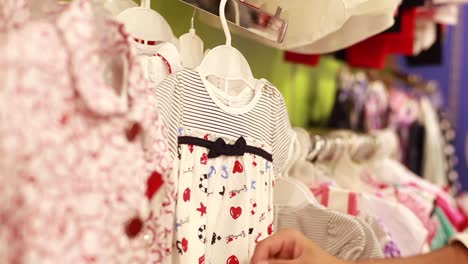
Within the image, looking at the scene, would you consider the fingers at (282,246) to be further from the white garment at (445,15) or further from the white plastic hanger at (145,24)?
the white garment at (445,15)

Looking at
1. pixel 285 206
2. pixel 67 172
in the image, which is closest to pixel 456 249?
pixel 285 206

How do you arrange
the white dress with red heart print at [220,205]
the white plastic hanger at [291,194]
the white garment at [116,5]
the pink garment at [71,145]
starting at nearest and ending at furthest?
1. the pink garment at [71,145]
2. the white dress with red heart print at [220,205]
3. the white garment at [116,5]
4. the white plastic hanger at [291,194]

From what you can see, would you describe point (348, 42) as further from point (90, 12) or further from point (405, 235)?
point (90, 12)

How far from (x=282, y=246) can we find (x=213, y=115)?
22 cm

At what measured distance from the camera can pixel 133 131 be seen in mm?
627

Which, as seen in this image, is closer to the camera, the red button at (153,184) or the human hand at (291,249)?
the red button at (153,184)

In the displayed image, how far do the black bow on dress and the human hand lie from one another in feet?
0.47

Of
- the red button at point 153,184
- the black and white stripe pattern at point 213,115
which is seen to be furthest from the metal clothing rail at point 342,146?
the red button at point 153,184

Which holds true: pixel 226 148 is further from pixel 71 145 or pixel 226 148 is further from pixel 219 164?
pixel 71 145

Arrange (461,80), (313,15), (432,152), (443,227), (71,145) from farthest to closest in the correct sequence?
1. (461,80)
2. (432,152)
3. (443,227)
4. (313,15)
5. (71,145)

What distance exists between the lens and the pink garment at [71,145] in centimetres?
55

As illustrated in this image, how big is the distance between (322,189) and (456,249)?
0.36 meters

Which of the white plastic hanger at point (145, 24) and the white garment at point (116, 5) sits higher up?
the white garment at point (116, 5)

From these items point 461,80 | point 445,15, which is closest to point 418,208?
point 445,15
